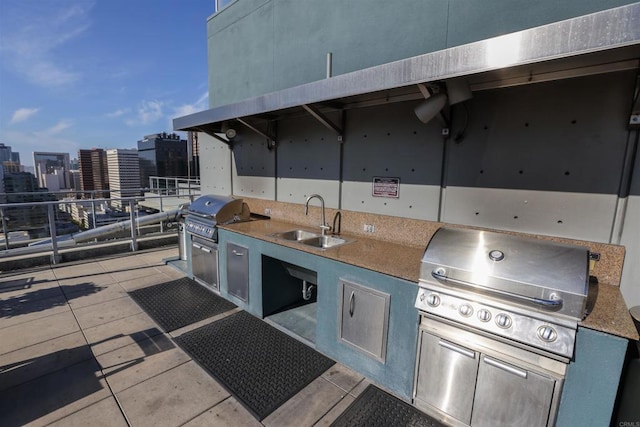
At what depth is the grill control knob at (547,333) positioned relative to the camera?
1.39m

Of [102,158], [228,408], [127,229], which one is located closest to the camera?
[228,408]

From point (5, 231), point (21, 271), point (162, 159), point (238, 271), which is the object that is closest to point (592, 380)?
point (238, 271)

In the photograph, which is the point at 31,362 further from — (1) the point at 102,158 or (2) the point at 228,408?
(1) the point at 102,158

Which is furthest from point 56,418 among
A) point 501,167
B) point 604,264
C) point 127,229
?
point 127,229

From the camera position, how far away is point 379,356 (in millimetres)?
2098

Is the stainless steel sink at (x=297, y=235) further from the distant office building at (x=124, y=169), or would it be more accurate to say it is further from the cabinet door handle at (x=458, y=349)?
the distant office building at (x=124, y=169)

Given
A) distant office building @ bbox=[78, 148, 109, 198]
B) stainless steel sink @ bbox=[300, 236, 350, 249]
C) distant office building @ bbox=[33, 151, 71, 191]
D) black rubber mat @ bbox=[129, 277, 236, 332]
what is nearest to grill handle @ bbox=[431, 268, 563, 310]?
stainless steel sink @ bbox=[300, 236, 350, 249]

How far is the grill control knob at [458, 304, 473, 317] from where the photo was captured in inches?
63.9

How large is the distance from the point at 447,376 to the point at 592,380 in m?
0.69

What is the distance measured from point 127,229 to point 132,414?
20.3ft

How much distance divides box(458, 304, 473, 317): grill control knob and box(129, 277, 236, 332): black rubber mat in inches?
102

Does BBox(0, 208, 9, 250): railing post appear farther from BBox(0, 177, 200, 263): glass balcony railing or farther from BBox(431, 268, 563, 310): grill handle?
BBox(431, 268, 563, 310): grill handle

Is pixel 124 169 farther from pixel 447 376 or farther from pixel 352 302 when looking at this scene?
pixel 447 376

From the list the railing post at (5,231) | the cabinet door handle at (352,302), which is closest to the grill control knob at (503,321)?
the cabinet door handle at (352,302)
